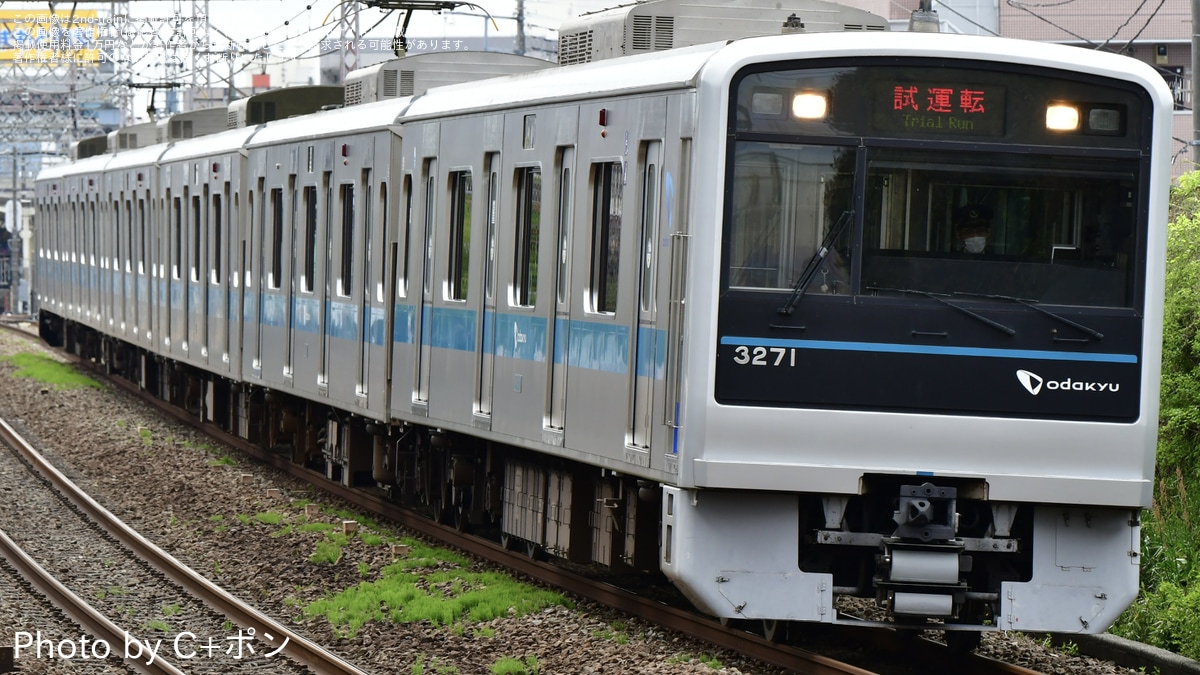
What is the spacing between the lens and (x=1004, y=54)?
8336mm

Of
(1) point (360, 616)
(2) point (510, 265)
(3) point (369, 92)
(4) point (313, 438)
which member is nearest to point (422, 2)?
(3) point (369, 92)

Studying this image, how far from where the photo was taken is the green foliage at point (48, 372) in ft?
90.7

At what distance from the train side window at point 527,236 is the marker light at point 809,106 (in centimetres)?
270

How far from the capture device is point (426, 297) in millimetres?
12938

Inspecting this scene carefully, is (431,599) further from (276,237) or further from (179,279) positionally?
(179,279)

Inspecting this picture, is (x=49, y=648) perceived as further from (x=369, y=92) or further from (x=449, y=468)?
(x=369, y=92)

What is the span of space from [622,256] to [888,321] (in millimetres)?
1726

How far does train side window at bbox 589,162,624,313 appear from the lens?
9.68m

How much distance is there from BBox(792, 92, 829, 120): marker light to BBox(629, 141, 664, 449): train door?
89 cm

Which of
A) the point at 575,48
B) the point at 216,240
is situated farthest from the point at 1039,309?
the point at 216,240

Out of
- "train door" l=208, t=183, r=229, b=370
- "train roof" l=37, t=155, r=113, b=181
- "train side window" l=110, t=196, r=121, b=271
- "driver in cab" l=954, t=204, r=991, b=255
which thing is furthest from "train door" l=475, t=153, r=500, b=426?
"train roof" l=37, t=155, r=113, b=181

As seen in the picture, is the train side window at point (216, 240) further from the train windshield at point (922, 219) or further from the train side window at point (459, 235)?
the train windshield at point (922, 219)

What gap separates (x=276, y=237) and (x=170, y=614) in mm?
6955

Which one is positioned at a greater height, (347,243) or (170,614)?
(347,243)
